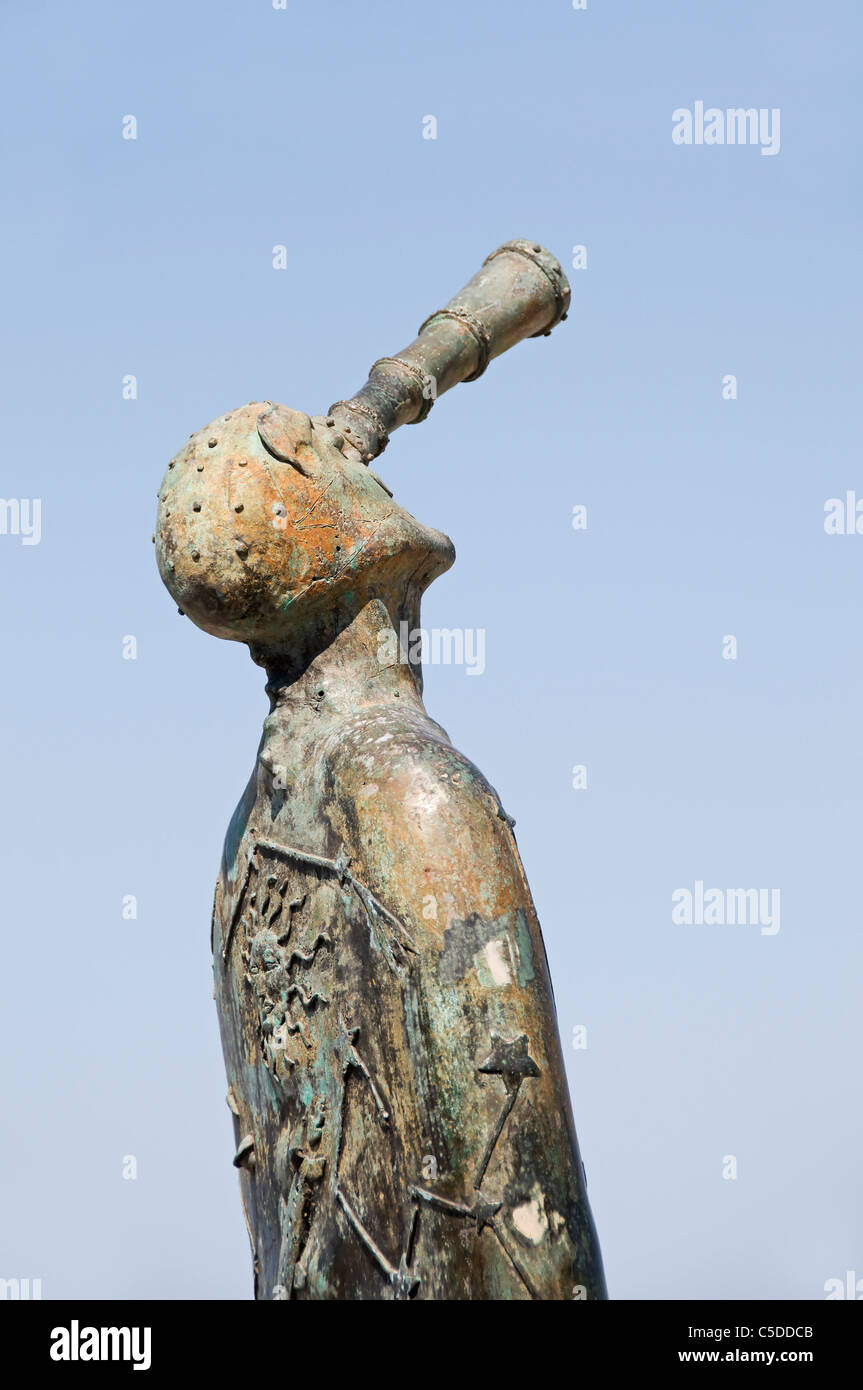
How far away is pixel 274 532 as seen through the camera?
757 centimetres

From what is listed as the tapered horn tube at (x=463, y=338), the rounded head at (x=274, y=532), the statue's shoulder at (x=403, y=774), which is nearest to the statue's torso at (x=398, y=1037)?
the statue's shoulder at (x=403, y=774)

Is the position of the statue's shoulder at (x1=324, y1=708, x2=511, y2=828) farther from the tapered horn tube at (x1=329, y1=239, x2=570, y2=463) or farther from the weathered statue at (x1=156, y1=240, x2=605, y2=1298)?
the tapered horn tube at (x1=329, y1=239, x2=570, y2=463)

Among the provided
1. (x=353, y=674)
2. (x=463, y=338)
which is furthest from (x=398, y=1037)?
(x=463, y=338)

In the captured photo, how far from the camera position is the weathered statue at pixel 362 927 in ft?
22.3

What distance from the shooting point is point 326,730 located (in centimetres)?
764

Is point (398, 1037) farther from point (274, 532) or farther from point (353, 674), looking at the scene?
point (274, 532)

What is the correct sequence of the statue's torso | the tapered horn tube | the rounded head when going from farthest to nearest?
the tapered horn tube → the rounded head → the statue's torso

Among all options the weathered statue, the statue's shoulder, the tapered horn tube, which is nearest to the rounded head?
the weathered statue

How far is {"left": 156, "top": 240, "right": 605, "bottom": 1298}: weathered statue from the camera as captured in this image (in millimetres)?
6809

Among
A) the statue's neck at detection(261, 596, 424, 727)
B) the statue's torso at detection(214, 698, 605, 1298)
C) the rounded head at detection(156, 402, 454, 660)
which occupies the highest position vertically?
the rounded head at detection(156, 402, 454, 660)

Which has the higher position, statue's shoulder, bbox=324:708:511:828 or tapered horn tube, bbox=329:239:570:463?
tapered horn tube, bbox=329:239:570:463

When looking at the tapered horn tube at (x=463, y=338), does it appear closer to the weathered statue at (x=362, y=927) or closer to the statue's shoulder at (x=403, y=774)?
the weathered statue at (x=362, y=927)
